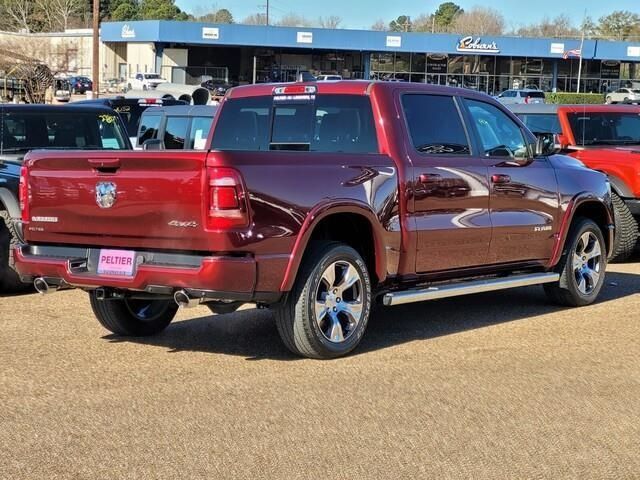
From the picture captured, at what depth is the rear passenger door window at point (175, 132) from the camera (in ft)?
49.4

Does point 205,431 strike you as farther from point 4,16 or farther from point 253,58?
point 4,16

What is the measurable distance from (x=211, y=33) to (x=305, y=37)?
708 cm

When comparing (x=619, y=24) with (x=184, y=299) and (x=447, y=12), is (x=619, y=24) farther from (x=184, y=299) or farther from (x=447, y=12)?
(x=184, y=299)

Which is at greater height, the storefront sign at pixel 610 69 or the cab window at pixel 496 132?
the storefront sign at pixel 610 69

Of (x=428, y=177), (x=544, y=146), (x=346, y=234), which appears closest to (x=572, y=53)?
(x=544, y=146)

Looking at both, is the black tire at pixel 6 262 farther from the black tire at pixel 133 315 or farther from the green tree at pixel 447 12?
the green tree at pixel 447 12

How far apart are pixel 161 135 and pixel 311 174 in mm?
9817

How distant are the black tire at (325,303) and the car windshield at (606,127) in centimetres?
697

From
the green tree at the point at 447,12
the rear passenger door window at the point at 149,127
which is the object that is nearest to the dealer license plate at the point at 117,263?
the rear passenger door window at the point at 149,127

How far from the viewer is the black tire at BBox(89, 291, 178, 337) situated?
6.82 meters

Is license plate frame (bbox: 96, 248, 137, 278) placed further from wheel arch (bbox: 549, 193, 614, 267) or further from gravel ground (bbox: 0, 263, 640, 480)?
wheel arch (bbox: 549, 193, 614, 267)

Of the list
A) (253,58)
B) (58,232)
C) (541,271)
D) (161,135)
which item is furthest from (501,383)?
(253,58)

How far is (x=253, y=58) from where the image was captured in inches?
2879

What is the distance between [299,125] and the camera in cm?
710
